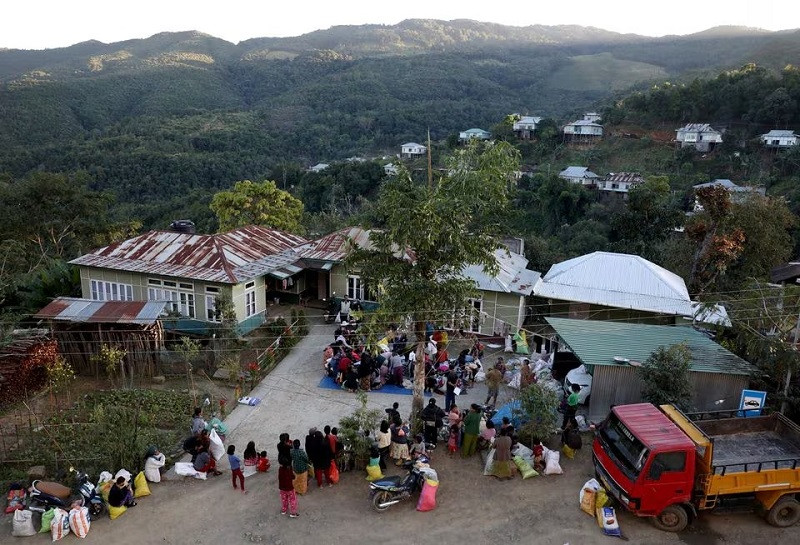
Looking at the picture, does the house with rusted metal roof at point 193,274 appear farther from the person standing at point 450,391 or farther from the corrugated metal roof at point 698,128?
the corrugated metal roof at point 698,128

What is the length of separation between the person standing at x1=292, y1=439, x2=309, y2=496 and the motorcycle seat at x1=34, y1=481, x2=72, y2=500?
4.25 metres

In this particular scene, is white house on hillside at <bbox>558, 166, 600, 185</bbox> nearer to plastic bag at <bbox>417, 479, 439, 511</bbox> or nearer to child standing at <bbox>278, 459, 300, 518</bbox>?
plastic bag at <bbox>417, 479, 439, 511</bbox>

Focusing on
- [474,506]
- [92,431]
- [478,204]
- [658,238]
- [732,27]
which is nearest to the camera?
[474,506]

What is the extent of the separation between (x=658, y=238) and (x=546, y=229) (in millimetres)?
21419

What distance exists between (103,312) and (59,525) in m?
8.63

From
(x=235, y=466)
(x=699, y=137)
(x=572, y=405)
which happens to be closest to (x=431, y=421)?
(x=572, y=405)

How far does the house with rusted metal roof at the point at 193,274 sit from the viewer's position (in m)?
19.8

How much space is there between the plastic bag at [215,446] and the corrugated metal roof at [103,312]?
635 centimetres

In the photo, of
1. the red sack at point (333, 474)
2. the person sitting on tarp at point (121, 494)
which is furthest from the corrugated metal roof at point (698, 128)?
the person sitting on tarp at point (121, 494)

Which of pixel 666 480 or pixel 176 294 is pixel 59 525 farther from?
pixel 176 294

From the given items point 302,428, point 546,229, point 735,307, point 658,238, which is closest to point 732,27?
point 546,229

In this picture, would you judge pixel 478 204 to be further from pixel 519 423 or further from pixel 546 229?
pixel 546 229

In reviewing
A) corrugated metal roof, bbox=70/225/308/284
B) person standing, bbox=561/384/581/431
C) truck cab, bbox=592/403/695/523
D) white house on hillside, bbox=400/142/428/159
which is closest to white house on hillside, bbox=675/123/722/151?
white house on hillside, bbox=400/142/428/159

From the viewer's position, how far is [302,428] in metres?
13.7
